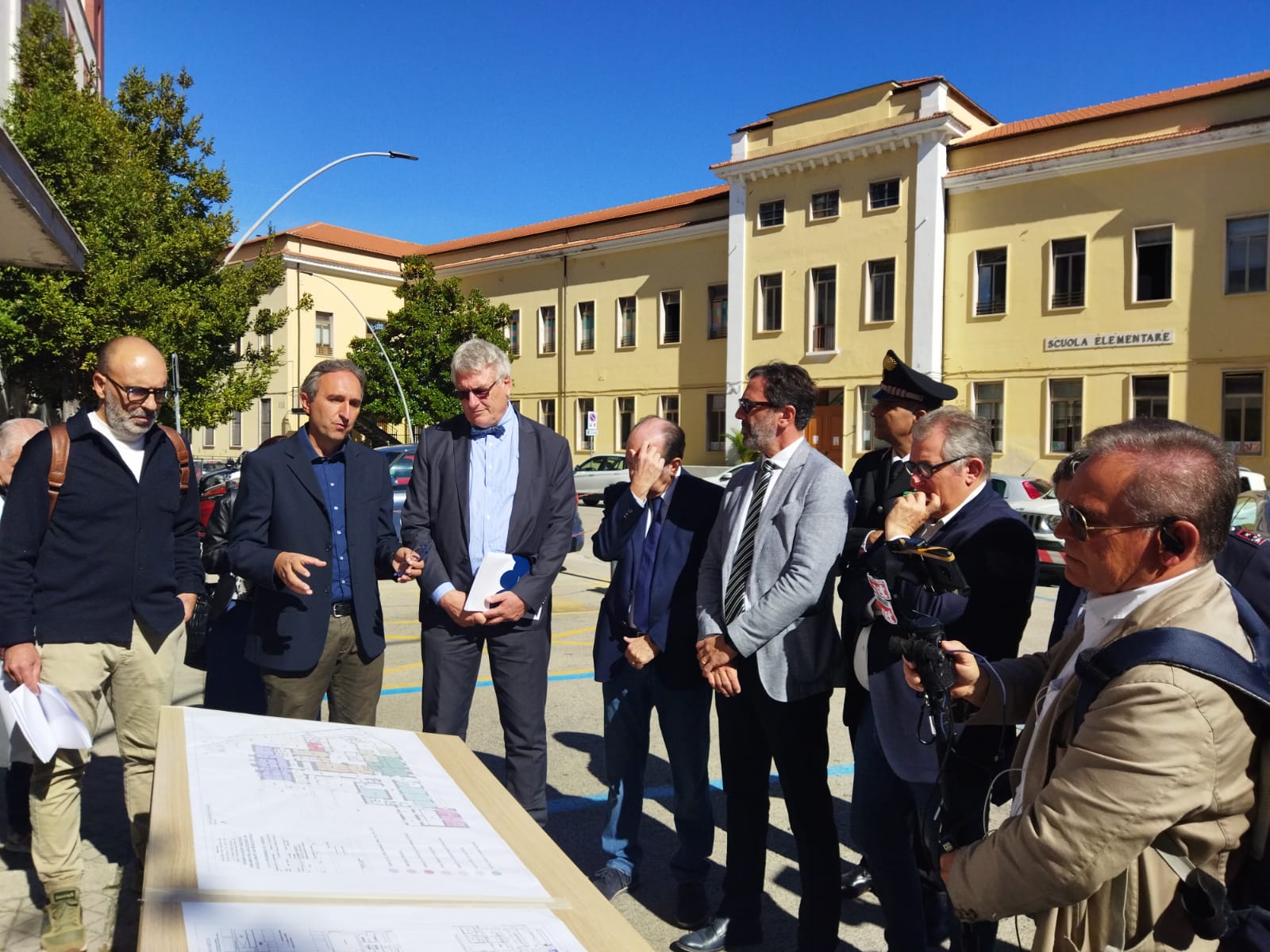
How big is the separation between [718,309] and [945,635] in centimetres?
3186

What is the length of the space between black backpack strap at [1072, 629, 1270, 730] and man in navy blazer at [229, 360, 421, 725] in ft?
8.71

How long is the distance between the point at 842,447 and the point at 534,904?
96.8 feet

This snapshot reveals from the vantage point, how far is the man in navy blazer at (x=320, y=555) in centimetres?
366

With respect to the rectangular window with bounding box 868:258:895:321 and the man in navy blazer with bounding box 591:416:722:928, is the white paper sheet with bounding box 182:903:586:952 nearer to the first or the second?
the man in navy blazer with bounding box 591:416:722:928

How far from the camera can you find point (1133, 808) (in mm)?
1529

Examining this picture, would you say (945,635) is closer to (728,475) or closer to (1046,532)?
(728,475)

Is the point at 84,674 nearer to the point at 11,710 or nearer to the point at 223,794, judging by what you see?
the point at 11,710

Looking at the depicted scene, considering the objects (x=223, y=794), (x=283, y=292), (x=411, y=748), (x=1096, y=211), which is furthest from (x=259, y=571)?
(x=283, y=292)

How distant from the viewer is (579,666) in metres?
7.91

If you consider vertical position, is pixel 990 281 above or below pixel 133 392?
above

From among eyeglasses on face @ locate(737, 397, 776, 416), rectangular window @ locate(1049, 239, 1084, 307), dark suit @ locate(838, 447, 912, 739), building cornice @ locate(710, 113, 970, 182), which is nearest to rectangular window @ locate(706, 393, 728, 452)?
building cornice @ locate(710, 113, 970, 182)

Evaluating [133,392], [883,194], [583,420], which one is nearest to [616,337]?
[583,420]

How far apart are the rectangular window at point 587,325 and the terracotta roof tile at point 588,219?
10.6ft

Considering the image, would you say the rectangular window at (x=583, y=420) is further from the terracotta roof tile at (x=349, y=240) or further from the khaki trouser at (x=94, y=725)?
the khaki trouser at (x=94, y=725)
